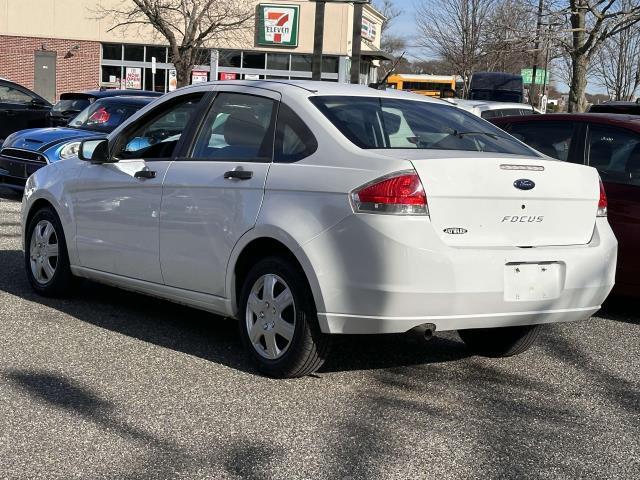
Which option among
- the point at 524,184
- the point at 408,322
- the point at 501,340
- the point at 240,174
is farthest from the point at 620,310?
the point at 240,174

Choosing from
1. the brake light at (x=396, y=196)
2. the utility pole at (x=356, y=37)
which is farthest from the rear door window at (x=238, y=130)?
the utility pole at (x=356, y=37)

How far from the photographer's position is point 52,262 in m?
6.89

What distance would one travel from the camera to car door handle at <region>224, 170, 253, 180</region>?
5.16m

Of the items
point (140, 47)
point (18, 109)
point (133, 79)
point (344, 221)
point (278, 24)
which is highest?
point (278, 24)

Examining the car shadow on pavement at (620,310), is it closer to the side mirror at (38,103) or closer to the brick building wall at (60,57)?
the side mirror at (38,103)

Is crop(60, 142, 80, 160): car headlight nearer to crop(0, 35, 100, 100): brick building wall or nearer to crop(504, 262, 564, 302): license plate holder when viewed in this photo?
crop(504, 262, 564, 302): license plate holder

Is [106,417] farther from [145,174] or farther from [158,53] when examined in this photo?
[158,53]

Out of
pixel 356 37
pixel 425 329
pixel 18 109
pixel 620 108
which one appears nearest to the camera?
pixel 425 329

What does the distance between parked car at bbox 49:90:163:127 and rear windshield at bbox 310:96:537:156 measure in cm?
946

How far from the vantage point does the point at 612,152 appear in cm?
728

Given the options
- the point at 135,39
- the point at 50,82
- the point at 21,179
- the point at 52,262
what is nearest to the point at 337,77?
the point at 135,39

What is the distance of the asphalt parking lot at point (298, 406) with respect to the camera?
12.8 feet

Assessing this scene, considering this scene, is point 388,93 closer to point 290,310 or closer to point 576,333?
point 290,310

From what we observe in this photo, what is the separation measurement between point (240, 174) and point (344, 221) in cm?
90
